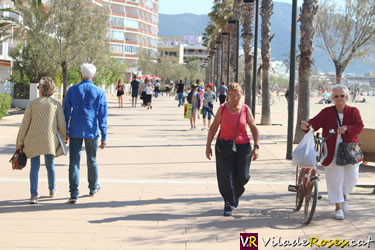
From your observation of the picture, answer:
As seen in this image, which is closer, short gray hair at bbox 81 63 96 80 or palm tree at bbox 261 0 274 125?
short gray hair at bbox 81 63 96 80

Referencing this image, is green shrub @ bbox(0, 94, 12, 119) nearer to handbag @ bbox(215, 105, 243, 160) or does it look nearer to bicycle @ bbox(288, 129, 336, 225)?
handbag @ bbox(215, 105, 243, 160)

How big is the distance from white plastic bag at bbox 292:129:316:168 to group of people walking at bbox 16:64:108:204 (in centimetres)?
254

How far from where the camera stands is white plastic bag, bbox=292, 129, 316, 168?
6.89 m

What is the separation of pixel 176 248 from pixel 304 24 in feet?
36.8

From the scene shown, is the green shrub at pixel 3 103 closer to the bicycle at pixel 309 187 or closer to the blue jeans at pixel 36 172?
the blue jeans at pixel 36 172

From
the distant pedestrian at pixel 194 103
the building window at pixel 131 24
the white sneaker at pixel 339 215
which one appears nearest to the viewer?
the white sneaker at pixel 339 215

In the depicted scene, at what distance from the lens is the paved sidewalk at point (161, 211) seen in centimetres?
601

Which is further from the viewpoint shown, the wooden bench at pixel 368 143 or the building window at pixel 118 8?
the building window at pixel 118 8

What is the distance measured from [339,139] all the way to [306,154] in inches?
19.7

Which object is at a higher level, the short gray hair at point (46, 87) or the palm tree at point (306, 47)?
the palm tree at point (306, 47)

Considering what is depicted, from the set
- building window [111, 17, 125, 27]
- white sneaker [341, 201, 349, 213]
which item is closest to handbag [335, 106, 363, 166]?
white sneaker [341, 201, 349, 213]

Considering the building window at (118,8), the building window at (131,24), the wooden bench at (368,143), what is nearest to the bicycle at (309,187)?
the wooden bench at (368,143)

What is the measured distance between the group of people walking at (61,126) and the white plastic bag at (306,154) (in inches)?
100

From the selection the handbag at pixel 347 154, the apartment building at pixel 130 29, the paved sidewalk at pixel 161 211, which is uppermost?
the apartment building at pixel 130 29
